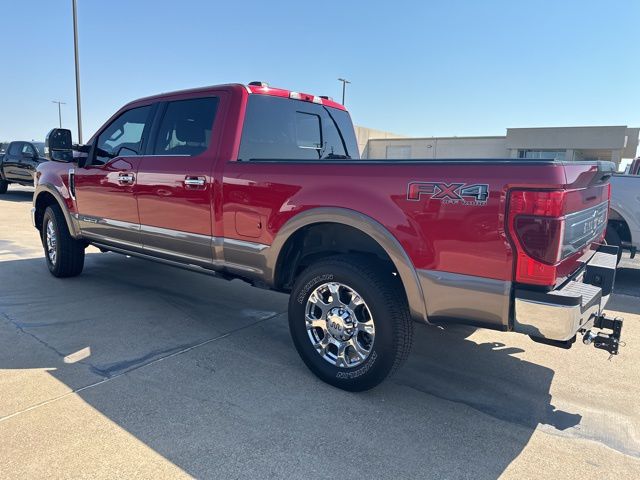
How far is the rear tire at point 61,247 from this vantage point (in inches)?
217

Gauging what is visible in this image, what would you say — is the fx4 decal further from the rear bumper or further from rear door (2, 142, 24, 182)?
rear door (2, 142, 24, 182)

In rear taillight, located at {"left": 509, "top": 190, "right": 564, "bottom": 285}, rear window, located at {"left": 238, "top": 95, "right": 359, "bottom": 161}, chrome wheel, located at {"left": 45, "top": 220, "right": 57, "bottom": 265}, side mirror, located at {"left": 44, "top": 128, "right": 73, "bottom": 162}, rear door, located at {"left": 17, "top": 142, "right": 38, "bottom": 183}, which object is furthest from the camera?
rear door, located at {"left": 17, "top": 142, "right": 38, "bottom": 183}

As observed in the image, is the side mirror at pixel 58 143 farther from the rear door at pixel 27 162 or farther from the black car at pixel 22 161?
the rear door at pixel 27 162

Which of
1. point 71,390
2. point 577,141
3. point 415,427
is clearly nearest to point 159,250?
point 71,390

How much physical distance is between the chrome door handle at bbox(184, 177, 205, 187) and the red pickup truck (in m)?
0.01

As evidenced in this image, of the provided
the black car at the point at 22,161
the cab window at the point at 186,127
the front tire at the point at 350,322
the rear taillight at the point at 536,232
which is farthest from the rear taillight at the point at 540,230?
the black car at the point at 22,161

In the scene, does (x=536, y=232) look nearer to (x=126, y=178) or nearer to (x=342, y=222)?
(x=342, y=222)

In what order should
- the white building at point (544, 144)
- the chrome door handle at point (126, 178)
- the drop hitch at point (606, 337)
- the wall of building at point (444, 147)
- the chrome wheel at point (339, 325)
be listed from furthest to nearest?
the wall of building at point (444, 147) → the white building at point (544, 144) → the chrome door handle at point (126, 178) → the chrome wheel at point (339, 325) → the drop hitch at point (606, 337)

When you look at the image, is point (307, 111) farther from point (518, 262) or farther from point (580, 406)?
point (580, 406)

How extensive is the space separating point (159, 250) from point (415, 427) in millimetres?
2760

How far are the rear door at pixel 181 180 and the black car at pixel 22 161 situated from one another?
12517 mm

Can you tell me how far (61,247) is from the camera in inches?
218

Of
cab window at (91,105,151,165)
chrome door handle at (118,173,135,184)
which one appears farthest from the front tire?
cab window at (91,105,151,165)

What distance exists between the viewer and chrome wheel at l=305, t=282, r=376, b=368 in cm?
304
